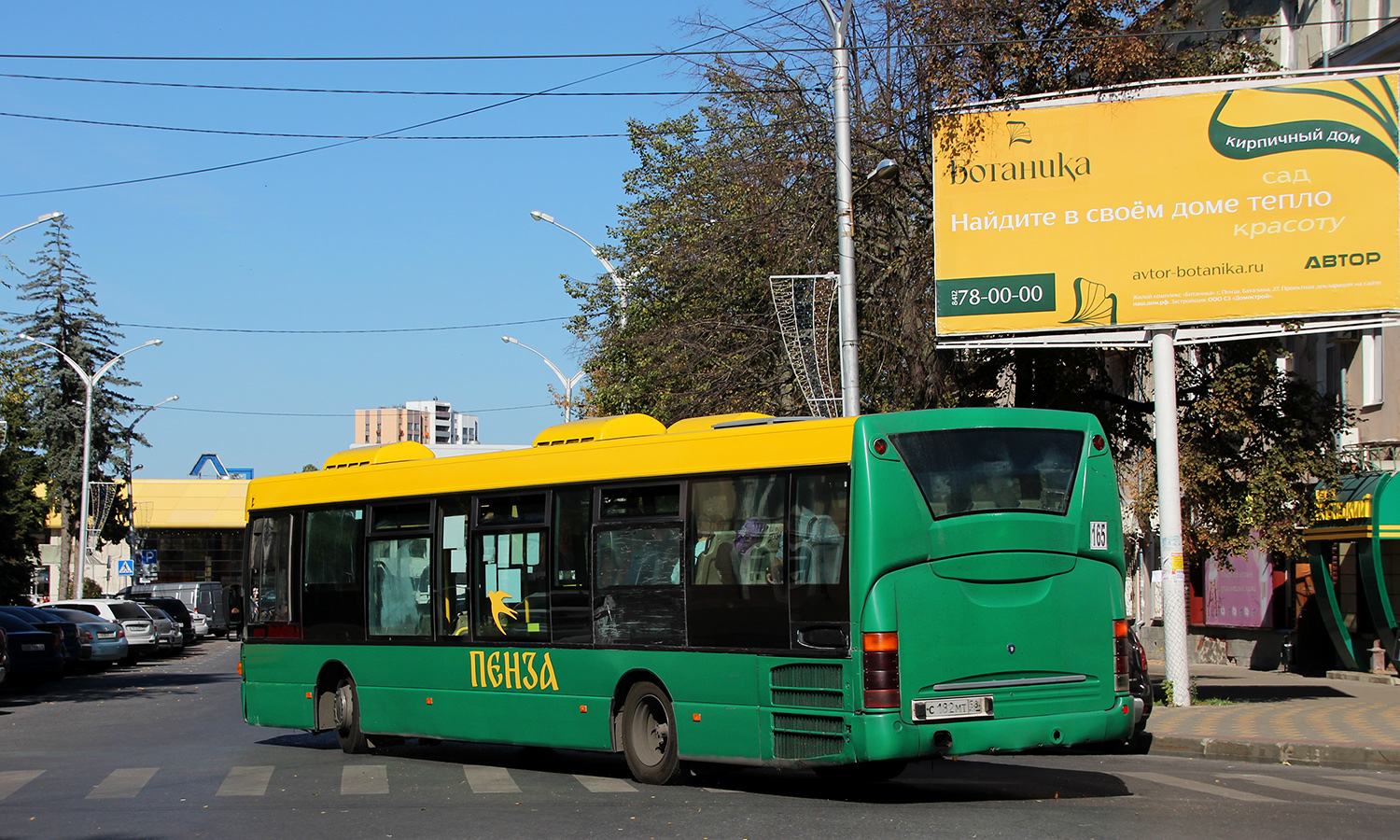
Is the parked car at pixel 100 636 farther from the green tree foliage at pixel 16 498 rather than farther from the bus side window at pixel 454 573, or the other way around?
the bus side window at pixel 454 573

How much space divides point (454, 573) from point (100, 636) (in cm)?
2311

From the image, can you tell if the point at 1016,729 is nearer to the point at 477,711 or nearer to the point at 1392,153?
the point at 477,711

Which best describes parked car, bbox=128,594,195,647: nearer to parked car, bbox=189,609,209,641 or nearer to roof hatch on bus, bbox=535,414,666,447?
parked car, bbox=189,609,209,641

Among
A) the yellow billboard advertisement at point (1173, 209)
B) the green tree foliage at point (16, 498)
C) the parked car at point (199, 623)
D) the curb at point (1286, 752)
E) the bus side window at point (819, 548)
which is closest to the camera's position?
the bus side window at point (819, 548)

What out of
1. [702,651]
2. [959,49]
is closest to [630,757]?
[702,651]

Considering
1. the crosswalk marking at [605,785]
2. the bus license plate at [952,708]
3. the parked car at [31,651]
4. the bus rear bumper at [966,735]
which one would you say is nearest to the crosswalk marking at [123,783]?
the crosswalk marking at [605,785]

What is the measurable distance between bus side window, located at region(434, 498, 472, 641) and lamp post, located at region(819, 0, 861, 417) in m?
5.84

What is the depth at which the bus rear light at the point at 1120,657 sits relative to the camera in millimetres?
10453

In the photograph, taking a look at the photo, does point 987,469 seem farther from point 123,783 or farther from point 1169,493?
point 1169,493

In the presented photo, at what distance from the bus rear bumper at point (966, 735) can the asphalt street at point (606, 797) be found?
434mm

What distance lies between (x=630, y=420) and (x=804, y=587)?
2.88 m

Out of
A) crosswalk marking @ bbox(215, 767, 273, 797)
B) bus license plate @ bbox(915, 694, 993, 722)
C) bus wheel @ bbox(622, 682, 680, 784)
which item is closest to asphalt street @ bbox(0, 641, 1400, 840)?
crosswalk marking @ bbox(215, 767, 273, 797)

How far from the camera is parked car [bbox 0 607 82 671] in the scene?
28.9m

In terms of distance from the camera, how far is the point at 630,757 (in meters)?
11.7
